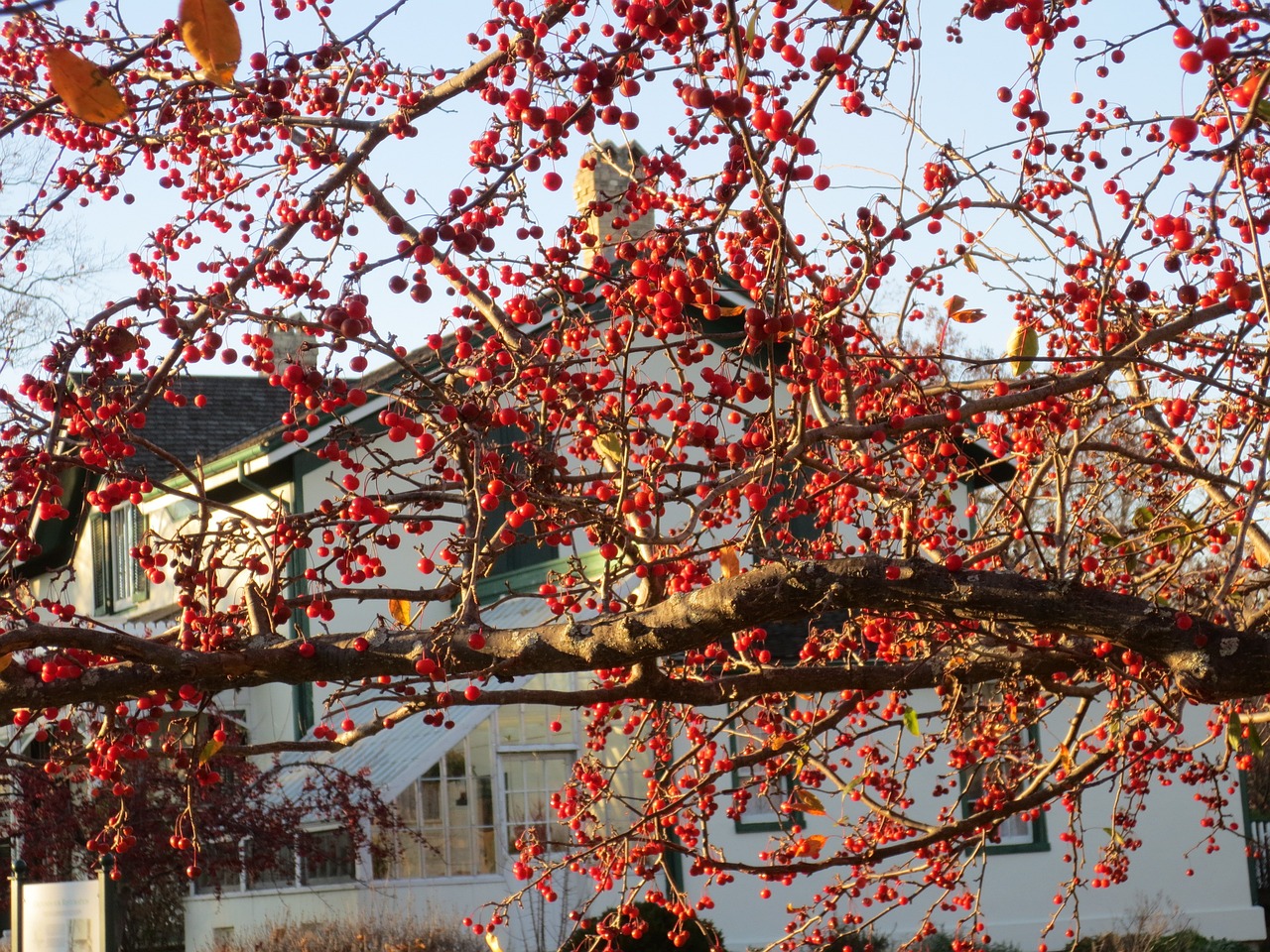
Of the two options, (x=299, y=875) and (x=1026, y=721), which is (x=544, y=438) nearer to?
(x=1026, y=721)

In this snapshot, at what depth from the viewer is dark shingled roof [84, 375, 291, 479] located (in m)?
18.4

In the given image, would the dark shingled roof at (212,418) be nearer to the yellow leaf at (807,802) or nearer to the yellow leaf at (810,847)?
the yellow leaf at (810,847)

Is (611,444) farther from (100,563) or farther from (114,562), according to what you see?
(100,563)

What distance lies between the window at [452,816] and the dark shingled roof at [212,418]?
5627mm

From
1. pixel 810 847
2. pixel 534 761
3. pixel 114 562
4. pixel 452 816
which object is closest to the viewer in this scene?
pixel 810 847

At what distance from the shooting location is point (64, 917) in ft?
32.7

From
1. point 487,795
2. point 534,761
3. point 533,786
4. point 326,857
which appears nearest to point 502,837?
point 487,795

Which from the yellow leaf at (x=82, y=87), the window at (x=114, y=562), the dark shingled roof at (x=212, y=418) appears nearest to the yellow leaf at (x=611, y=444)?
the yellow leaf at (x=82, y=87)

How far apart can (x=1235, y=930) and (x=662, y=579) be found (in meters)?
13.5

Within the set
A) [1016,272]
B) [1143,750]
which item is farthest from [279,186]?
[1143,750]

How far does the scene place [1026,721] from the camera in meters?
5.88

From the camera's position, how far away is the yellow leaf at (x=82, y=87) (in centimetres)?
195

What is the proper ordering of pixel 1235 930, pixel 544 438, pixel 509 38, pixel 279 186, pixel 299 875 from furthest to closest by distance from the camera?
1. pixel 1235 930
2. pixel 299 875
3. pixel 279 186
4. pixel 544 438
5. pixel 509 38

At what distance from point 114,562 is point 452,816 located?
757cm
